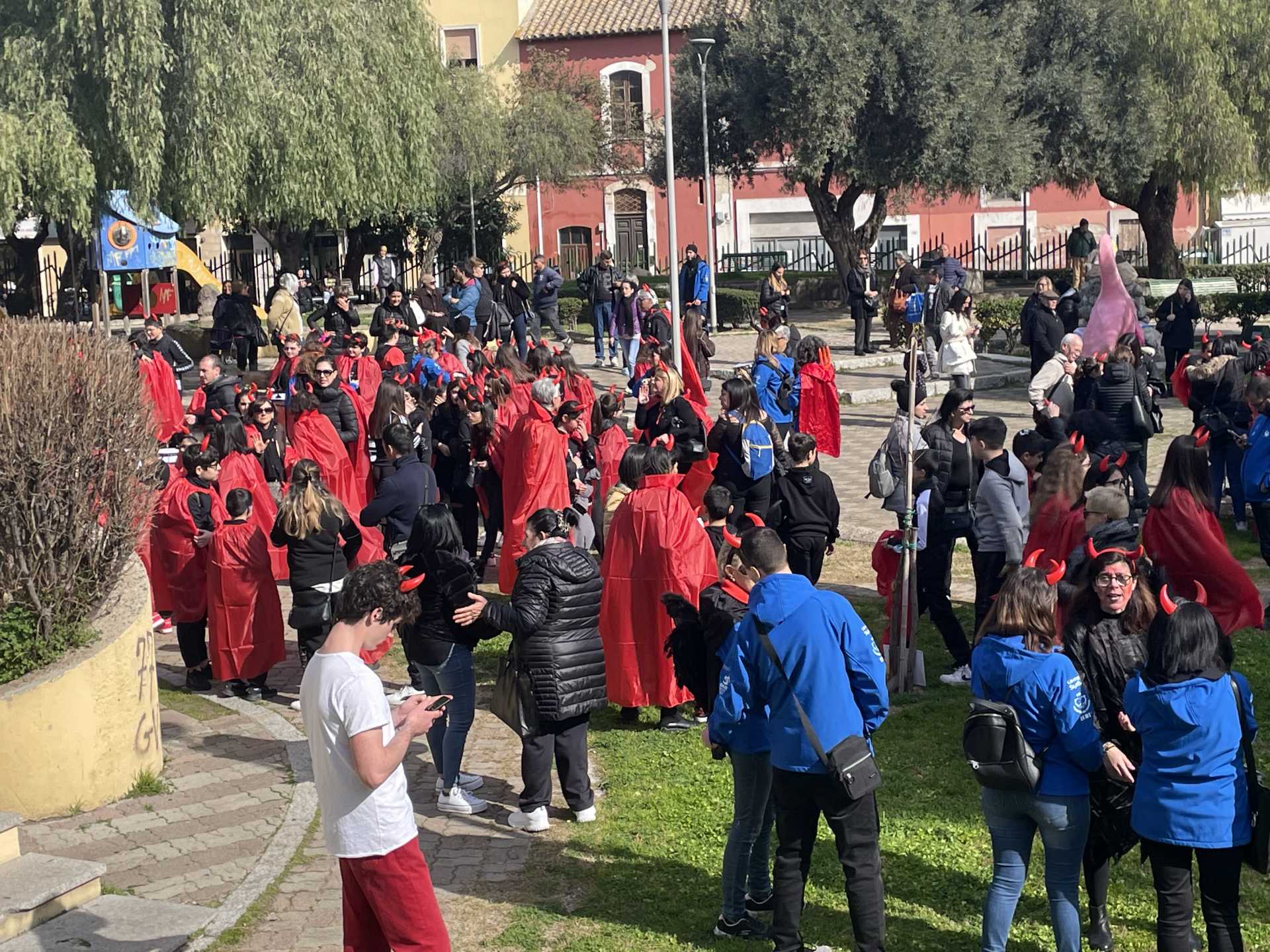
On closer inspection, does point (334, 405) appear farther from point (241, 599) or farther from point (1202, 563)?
point (1202, 563)

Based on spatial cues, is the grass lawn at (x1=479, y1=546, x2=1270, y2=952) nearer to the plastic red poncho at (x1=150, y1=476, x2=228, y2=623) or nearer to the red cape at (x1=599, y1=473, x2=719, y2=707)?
the red cape at (x1=599, y1=473, x2=719, y2=707)

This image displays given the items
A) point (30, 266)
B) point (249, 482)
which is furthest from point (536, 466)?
point (30, 266)

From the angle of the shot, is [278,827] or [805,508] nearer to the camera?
[278,827]

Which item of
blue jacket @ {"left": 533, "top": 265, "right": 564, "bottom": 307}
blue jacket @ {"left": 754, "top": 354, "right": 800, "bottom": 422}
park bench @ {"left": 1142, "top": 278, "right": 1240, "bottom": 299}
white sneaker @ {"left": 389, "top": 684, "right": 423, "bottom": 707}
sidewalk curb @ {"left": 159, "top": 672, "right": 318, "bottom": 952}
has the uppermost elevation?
blue jacket @ {"left": 533, "top": 265, "right": 564, "bottom": 307}

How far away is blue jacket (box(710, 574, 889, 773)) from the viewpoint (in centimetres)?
588

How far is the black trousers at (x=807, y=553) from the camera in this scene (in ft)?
33.3

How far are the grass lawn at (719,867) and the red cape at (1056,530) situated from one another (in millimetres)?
1114

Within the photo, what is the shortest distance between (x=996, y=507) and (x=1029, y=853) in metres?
3.70

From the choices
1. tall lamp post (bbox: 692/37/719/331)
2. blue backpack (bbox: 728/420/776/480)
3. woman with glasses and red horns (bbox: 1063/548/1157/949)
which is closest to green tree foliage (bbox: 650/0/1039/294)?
tall lamp post (bbox: 692/37/719/331)

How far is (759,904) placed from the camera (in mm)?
6727

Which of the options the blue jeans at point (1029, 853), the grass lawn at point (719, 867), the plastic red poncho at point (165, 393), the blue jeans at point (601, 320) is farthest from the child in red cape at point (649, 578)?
the blue jeans at point (601, 320)

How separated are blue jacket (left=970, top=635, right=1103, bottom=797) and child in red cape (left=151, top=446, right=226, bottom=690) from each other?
5952mm

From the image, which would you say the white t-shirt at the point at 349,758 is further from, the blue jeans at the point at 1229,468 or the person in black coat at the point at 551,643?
the blue jeans at the point at 1229,468

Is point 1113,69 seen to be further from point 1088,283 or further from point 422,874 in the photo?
point 422,874
